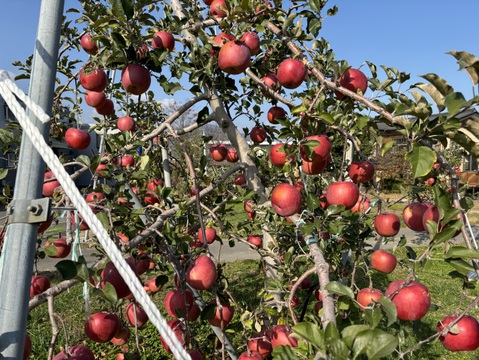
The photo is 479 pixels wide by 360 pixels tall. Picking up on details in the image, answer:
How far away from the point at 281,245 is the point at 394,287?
81 centimetres

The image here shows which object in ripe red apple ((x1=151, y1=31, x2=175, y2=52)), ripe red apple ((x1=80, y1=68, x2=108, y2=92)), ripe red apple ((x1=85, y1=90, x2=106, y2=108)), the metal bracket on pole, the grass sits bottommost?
the grass

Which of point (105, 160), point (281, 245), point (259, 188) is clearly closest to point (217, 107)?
point (259, 188)

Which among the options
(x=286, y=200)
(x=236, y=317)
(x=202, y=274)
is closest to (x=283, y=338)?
(x=202, y=274)

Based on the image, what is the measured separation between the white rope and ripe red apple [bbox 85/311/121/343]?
0.81m

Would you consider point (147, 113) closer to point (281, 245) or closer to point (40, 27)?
point (281, 245)

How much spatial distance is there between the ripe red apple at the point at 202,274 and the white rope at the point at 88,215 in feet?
1.87

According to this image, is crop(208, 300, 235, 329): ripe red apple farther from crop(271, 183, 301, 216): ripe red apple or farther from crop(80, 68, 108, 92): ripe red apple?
crop(80, 68, 108, 92): ripe red apple

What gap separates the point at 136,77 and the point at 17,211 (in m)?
0.83

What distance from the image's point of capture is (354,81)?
132 cm

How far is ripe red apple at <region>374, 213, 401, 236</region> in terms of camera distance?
4.75 feet

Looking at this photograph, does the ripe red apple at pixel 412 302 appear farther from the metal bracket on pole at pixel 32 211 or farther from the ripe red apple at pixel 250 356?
the metal bracket on pole at pixel 32 211

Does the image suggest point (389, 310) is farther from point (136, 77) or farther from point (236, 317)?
point (236, 317)

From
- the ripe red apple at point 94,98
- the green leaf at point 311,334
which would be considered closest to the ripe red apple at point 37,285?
the ripe red apple at point 94,98

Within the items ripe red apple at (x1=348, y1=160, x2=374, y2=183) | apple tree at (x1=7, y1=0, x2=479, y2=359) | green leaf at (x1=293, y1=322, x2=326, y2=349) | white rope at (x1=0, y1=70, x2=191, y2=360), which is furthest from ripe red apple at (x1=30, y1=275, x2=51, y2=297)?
ripe red apple at (x1=348, y1=160, x2=374, y2=183)
